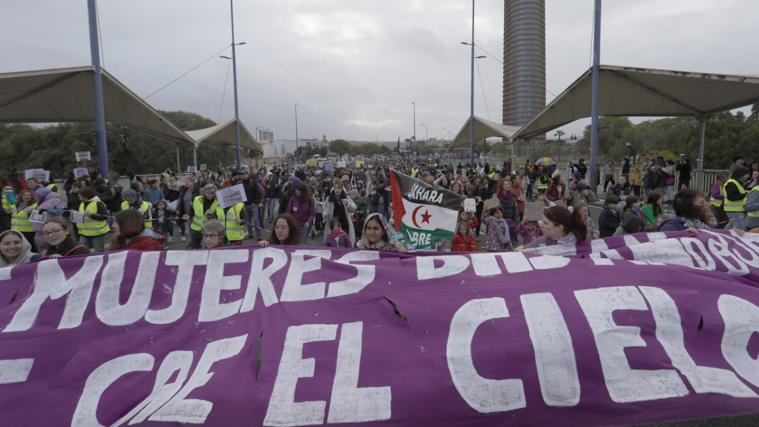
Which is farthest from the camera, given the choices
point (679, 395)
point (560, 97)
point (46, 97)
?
point (560, 97)

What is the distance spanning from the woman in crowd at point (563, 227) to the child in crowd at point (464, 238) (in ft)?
7.39

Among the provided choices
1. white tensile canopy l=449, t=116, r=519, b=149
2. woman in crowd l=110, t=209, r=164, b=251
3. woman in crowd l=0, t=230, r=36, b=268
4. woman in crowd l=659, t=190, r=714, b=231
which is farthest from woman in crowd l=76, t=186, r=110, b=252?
white tensile canopy l=449, t=116, r=519, b=149

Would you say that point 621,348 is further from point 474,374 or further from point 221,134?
point 221,134

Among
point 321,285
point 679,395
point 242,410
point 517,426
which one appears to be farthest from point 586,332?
point 242,410

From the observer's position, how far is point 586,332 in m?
3.28

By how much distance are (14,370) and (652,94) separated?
21.3m

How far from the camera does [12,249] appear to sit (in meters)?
4.40

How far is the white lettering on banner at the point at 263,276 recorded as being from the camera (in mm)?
3787

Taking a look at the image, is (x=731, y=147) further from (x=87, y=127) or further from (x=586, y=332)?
(x=87, y=127)

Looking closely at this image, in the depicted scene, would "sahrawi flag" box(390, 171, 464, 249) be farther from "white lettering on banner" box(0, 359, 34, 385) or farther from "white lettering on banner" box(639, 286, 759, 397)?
"white lettering on banner" box(0, 359, 34, 385)

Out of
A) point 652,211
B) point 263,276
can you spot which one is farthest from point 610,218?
point 263,276

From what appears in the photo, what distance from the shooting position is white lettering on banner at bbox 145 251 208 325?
3.66 metres

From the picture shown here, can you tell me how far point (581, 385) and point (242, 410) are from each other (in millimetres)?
2038

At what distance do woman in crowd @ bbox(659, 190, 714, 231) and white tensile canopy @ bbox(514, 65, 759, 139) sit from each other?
Answer: 927 centimetres
